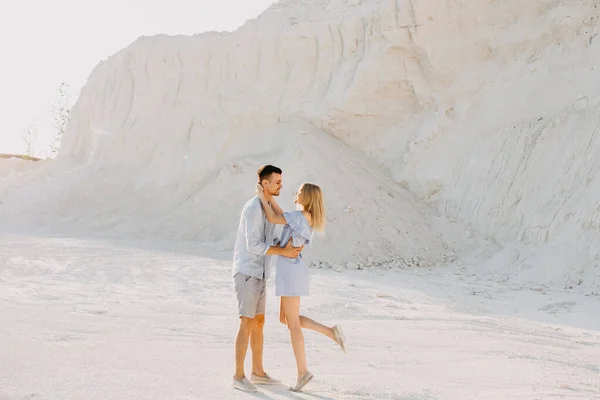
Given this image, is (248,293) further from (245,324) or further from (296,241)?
(296,241)

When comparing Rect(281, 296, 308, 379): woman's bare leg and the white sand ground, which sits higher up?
Rect(281, 296, 308, 379): woman's bare leg

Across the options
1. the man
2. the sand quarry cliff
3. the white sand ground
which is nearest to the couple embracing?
the man

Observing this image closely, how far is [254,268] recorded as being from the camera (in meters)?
4.10

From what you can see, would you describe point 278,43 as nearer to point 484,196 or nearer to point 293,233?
point 484,196

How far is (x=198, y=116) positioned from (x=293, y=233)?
1334 centimetres

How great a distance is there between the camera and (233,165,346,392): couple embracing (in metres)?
4.04

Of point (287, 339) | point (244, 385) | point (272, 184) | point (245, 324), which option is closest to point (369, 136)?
point (287, 339)

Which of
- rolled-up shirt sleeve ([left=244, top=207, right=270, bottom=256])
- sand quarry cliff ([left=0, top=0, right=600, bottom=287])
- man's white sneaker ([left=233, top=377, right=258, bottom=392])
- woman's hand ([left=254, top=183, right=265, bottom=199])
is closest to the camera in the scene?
man's white sneaker ([left=233, top=377, right=258, bottom=392])

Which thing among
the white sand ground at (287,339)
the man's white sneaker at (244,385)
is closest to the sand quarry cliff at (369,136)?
the white sand ground at (287,339)

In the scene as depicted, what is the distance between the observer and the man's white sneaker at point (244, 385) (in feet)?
12.7

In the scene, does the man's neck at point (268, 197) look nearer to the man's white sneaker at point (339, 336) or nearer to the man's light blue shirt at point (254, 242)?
the man's light blue shirt at point (254, 242)

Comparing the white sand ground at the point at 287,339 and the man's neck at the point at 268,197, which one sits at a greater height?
the man's neck at the point at 268,197

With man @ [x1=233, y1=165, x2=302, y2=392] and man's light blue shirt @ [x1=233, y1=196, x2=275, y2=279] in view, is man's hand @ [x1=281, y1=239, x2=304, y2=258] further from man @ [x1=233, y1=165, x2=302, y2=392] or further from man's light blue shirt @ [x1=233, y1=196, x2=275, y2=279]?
man's light blue shirt @ [x1=233, y1=196, x2=275, y2=279]

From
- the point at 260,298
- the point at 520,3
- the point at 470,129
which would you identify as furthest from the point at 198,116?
the point at 260,298
